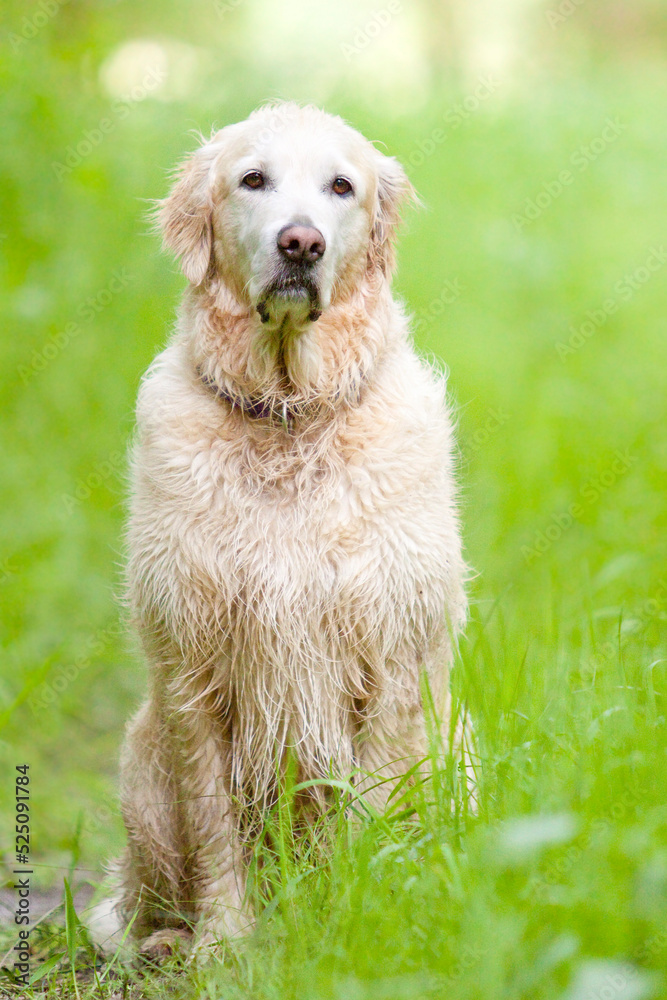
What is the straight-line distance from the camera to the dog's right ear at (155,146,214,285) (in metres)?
3.22

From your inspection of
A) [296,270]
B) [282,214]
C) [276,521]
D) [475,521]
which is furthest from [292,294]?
[475,521]

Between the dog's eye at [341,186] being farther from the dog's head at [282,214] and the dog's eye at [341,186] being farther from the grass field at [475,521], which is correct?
the grass field at [475,521]

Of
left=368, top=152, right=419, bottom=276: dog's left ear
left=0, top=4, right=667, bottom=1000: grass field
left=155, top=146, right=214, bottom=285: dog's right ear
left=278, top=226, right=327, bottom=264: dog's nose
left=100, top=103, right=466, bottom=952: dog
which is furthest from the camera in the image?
left=368, top=152, right=419, bottom=276: dog's left ear

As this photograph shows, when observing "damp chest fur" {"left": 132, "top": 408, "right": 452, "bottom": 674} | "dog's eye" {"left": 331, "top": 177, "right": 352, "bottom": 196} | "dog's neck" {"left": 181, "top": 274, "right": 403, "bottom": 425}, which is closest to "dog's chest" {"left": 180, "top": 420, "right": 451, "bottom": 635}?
"damp chest fur" {"left": 132, "top": 408, "right": 452, "bottom": 674}

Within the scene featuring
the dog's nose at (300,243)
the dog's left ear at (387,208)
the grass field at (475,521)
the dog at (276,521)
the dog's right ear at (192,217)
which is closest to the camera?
the grass field at (475,521)

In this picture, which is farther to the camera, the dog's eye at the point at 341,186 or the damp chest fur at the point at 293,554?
the dog's eye at the point at 341,186

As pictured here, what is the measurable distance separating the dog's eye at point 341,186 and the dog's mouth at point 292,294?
0.33 metres

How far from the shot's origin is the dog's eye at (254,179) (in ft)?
10.1

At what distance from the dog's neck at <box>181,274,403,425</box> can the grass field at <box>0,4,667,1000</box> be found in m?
0.81

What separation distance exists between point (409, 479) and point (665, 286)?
5.37 m

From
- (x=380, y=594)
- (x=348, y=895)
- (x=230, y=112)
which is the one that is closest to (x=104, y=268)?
(x=230, y=112)

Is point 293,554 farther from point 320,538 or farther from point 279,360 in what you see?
point 279,360

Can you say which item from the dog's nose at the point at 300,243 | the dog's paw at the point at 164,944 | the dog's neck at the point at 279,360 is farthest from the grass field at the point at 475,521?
the dog's nose at the point at 300,243

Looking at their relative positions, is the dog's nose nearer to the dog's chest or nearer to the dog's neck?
the dog's neck
